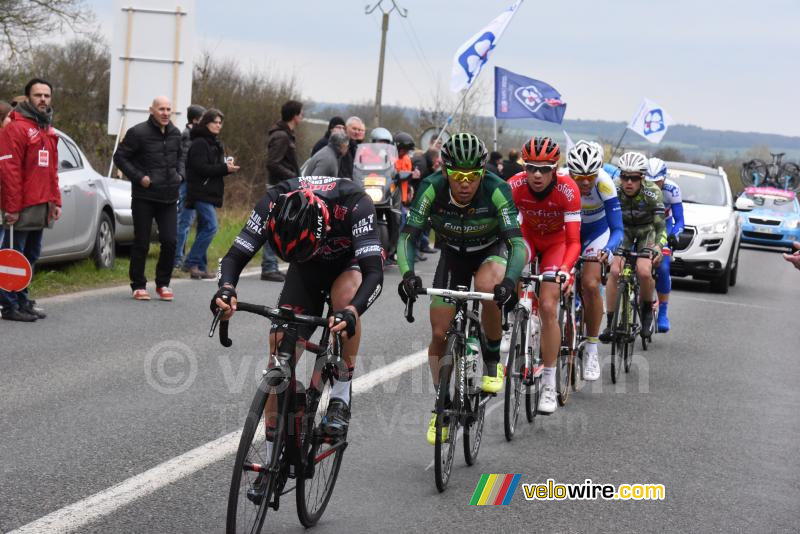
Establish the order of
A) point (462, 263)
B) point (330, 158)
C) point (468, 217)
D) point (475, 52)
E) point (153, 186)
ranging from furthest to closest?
point (475, 52)
point (330, 158)
point (153, 186)
point (462, 263)
point (468, 217)

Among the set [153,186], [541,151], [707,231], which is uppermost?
[541,151]

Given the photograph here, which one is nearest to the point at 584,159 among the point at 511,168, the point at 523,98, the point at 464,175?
the point at 464,175

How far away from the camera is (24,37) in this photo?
83.5 feet

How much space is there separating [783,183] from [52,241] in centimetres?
4318

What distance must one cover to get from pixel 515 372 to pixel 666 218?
5165 mm

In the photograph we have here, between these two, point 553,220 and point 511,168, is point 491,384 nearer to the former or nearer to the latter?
point 553,220

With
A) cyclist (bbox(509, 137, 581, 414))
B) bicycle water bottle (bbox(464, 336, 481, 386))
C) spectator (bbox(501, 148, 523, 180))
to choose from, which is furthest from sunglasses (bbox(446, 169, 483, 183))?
spectator (bbox(501, 148, 523, 180))

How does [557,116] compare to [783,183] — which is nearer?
[557,116]

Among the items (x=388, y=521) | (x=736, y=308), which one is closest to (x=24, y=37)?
(x=736, y=308)

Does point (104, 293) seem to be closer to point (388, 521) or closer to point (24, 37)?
point (388, 521)

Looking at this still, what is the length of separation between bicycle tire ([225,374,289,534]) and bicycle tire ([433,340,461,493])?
1211 mm

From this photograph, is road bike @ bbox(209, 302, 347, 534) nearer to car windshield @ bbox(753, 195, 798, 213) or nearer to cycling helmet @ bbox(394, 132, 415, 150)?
cycling helmet @ bbox(394, 132, 415, 150)

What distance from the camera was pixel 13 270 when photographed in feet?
29.9

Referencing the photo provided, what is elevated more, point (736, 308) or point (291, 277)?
point (291, 277)
